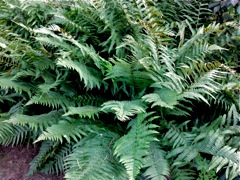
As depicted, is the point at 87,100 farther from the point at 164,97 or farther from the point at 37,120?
the point at 164,97

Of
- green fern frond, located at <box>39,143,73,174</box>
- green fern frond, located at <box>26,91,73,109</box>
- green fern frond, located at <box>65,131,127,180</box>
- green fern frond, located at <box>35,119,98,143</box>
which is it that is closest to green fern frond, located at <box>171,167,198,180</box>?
green fern frond, located at <box>65,131,127,180</box>

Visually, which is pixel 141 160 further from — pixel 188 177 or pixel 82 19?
pixel 82 19

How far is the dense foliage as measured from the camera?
1889 mm

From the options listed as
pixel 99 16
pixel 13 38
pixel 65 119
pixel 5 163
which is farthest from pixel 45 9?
pixel 5 163

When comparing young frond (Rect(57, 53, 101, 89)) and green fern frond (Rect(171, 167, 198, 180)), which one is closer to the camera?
green fern frond (Rect(171, 167, 198, 180))

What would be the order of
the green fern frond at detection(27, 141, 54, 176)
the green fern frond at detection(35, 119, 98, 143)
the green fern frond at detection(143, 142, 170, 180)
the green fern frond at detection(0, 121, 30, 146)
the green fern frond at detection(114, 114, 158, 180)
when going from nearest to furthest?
the green fern frond at detection(114, 114, 158, 180) < the green fern frond at detection(143, 142, 170, 180) < the green fern frond at detection(35, 119, 98, 143) < the green fern frond at detection(27, 141, 54, 176) < the green fern frond at detection(0, 121, 30, 146)

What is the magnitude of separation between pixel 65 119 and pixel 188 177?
1027mm

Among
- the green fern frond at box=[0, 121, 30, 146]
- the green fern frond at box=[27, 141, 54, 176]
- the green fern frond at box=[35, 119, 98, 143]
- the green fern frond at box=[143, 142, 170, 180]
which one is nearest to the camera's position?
the green fern frond at box=[143, 142, 170, 180]

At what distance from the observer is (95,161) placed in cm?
191

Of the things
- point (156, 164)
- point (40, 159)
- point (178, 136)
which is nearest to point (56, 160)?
point (40, 159)

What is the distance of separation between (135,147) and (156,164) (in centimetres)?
21

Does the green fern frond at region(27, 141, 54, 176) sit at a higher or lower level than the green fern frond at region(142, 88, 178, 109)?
lower

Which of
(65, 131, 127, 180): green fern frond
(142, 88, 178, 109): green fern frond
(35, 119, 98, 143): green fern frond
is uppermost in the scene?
(142, 88, 178, 109): green fern frond

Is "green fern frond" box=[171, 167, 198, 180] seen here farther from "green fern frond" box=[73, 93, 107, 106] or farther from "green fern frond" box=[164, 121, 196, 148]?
"green fern frond" box=[73, 93, 107, 106]
